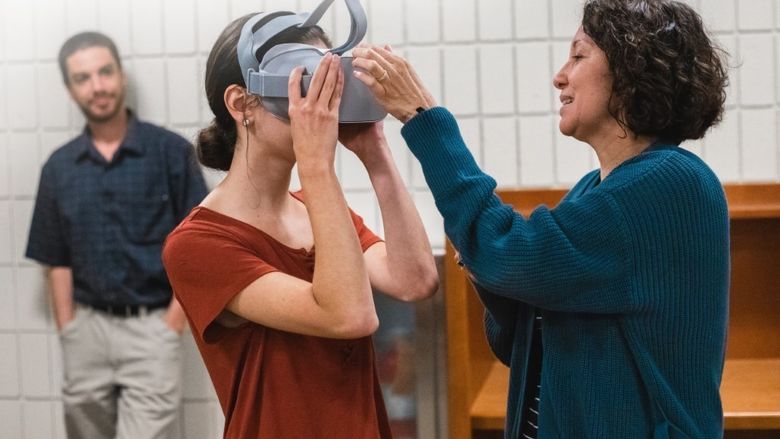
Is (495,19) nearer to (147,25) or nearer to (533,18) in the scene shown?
(533,18)

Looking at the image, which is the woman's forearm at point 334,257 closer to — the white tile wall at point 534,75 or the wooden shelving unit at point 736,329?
the wooden shelving unit at point 736,329

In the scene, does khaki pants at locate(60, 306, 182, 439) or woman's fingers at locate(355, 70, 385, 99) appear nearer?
woman's fingers at locate(355, 70, 385, 99)

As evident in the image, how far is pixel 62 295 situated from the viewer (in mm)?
3230

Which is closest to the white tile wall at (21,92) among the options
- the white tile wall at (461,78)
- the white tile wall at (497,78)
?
the white tile wall at (461,78)

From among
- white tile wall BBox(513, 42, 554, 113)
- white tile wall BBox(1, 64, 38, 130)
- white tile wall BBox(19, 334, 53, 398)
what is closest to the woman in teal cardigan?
white tile wall BBox(513, 42, 554, 113)

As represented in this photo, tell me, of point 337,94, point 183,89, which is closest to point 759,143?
point 183,89

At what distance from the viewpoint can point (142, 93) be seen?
3246mm

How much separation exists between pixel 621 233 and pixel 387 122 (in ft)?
5.85

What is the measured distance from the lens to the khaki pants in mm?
3166

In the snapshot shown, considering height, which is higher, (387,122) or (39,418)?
(387,122)

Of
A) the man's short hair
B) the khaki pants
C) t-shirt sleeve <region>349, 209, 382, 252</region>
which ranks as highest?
the man's short hair

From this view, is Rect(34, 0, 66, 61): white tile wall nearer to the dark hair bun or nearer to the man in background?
the man in background

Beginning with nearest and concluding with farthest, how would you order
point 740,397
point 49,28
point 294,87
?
point 294,87 → point 740,397 → point 49,28

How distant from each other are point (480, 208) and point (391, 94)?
0.73 ft
